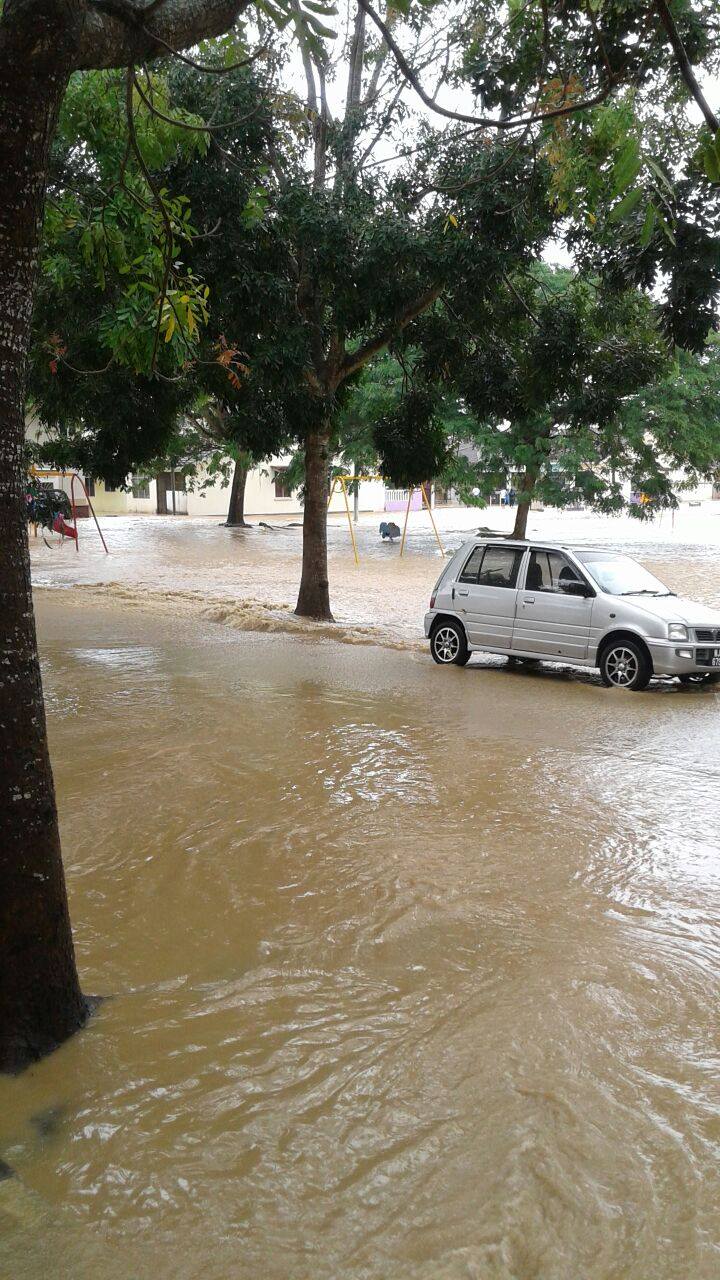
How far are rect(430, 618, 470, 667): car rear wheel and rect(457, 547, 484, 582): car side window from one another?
1.93ft

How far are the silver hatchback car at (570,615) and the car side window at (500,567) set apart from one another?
0.01m

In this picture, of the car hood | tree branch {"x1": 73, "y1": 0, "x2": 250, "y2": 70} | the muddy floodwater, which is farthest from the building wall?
tree branch {"x1": 73, "y1": 0, "x2": 250, "y2": 70}

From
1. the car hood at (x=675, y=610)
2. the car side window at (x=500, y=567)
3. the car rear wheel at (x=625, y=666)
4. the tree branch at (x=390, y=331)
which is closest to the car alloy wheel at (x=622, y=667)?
the car rear wheel at (x=625, y=666)

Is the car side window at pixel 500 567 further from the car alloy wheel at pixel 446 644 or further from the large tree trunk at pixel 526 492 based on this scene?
the large tree trunk at pixel 526 492

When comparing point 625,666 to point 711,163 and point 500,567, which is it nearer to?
point 500,567

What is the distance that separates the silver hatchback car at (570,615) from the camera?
37.1ft

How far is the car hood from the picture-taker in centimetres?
1130

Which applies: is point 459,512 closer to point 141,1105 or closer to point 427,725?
point 427,725

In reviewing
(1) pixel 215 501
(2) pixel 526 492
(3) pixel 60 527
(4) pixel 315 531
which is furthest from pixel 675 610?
(1) pixel 215 501

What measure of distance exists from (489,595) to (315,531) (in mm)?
4735

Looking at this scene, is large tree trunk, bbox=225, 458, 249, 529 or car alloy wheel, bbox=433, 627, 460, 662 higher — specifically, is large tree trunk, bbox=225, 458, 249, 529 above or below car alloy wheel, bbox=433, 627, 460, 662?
above

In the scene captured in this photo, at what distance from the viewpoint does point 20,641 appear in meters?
3.57

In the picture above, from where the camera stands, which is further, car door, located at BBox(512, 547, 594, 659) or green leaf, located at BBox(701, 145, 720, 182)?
car door, located at BBox(512, 547, 594, 659)

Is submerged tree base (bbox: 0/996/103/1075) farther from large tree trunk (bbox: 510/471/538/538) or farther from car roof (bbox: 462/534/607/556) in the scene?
large tree trunk (bbox: 510/471/538/538)
